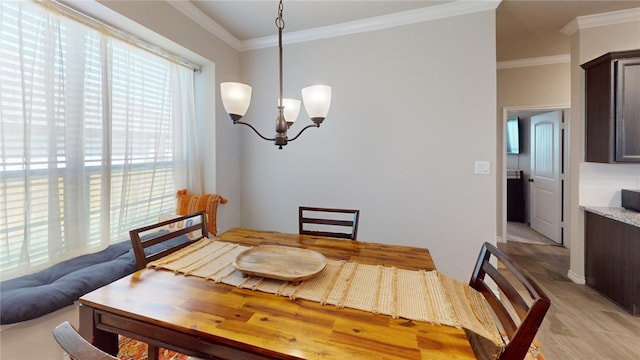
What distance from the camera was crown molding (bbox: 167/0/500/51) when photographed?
230 cm

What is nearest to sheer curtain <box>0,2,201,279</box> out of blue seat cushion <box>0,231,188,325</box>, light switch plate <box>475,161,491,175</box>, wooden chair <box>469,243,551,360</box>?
blue seat cushion <box>0,231,188,325</box>

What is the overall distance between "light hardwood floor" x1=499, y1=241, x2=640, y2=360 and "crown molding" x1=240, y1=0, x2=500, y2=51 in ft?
8.64

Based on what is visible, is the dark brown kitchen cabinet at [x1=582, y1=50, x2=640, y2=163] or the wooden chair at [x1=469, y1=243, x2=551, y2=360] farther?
the dark brown kitchen cabinet at [x1=582, y1=50, x2=640, y2=163]

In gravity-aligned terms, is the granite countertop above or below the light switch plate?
below

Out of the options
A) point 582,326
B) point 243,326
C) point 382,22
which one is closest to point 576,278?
point 582,326

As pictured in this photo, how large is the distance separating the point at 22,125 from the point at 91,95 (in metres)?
0.44

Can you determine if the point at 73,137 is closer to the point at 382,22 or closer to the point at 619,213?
the point at 382,22

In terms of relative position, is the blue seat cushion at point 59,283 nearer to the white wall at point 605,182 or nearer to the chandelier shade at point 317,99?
the chandelier shade at point 317,99

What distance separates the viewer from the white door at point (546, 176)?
12.7 ft

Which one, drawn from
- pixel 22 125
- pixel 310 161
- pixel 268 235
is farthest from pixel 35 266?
pixel 310 161

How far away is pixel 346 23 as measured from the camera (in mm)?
2623

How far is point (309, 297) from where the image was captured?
101cm

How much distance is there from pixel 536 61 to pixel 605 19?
3.54ft

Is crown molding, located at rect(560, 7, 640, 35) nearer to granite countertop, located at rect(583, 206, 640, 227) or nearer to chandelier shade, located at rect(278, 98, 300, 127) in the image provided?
granite countertop, located at rect(583, 206, 640, 227)
